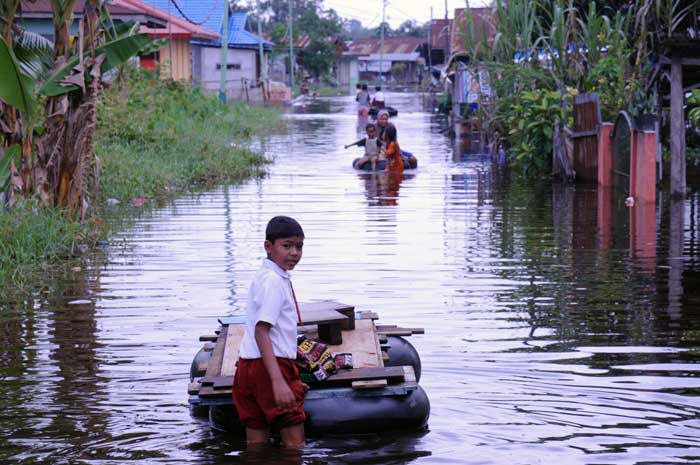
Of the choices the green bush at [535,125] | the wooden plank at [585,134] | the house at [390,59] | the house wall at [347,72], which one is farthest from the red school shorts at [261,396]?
the house at [390,59]

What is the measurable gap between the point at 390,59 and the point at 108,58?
342 ft

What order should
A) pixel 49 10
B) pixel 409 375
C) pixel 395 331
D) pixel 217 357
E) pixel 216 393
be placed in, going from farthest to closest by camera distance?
1. pixel 49 10
2. pixel 395 331
3. pixel 217 357
4. pixel 409 375
5. pixel 216 393

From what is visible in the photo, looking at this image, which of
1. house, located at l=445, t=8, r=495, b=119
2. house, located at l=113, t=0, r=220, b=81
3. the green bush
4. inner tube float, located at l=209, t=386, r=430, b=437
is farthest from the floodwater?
house, located at l=113, t=0, r=220, b=81

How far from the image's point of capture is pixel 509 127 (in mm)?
25141

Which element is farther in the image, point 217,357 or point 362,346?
point 362,346

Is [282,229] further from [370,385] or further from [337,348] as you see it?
[337,348]

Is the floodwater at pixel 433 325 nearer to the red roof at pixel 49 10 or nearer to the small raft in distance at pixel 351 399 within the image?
the small raft in distance at pixel 351 399

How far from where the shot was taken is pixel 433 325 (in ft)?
30.5

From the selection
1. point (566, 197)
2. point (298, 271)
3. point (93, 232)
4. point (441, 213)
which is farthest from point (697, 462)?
point (566, 197)

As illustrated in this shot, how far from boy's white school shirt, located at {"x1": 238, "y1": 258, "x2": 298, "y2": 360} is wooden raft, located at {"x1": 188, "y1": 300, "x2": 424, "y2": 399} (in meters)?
0.43

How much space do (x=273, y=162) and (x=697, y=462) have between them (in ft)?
68.7

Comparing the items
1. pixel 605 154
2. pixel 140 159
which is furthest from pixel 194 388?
pixel 140 159

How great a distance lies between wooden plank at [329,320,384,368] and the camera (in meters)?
6.74

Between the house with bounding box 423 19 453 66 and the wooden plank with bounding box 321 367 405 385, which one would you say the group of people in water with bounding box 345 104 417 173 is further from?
the house with bounding box 423 19 453 66
